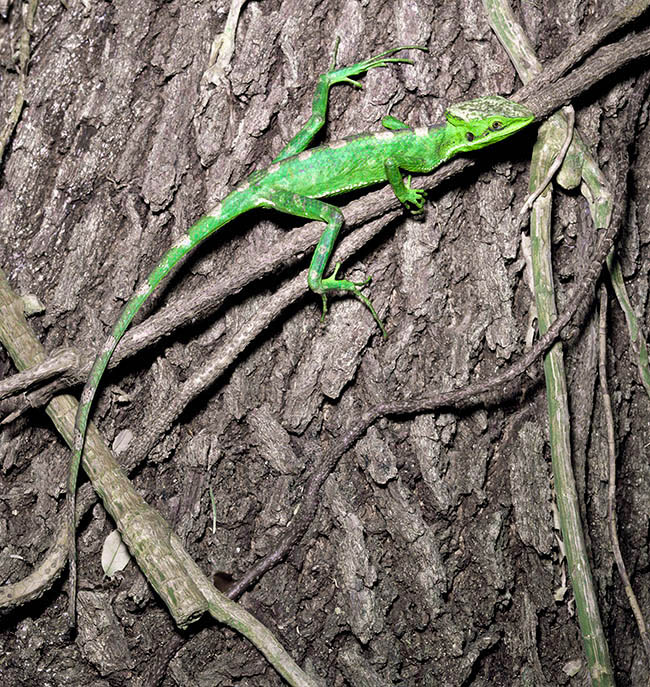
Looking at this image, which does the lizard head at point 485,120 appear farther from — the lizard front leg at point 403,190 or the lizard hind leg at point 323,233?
the lizard hind leg at point 323,233

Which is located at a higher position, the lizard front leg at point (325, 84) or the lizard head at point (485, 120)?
the lizard front leg at point (325, 84)

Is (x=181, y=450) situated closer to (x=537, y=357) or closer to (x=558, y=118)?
(x=537, y=357)

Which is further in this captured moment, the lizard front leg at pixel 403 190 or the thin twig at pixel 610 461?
the thin twig at pixel 610 461

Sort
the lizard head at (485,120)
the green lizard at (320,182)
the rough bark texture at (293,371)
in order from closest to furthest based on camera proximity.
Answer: the lizard head at (485,120), the green lizard at (320,182), the rough bark texture at (293,371)

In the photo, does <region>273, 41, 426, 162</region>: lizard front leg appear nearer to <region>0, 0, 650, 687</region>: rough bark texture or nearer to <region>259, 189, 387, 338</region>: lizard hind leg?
<region>0, 0, 650, 687</region>: rough bark texture

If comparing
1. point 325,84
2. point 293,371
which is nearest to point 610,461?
point 293,371

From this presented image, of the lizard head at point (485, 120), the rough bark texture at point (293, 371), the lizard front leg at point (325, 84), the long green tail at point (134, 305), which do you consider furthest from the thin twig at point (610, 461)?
the long green tail at point (134, 305)

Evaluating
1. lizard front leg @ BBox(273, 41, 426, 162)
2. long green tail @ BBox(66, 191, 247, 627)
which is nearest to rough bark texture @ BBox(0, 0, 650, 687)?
lizard front leg @ BBox(273, 41, 426, 162)

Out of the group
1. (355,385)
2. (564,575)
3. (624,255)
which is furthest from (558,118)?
(564,575)
